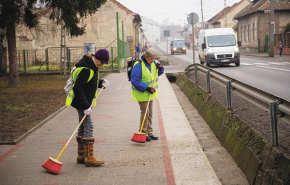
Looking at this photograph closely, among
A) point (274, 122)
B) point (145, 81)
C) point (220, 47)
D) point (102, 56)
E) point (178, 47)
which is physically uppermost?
point (178, 47)

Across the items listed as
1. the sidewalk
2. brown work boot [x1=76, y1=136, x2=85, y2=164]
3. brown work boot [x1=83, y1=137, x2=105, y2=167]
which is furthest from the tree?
brown work boot [x1=83, y1=137, x2=105, y2=167]

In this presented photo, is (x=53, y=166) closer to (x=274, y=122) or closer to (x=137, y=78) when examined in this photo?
(x=137, y=78)

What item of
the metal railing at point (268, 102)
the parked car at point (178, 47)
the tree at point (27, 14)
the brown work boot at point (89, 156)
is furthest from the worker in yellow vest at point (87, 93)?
the parked car at point (178, 47)

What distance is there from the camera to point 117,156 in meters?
6.75

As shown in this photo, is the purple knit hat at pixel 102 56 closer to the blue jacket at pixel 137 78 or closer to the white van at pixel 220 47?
the blue jacket at pixel 137 78

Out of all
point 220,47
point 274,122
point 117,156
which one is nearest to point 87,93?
point 117,156

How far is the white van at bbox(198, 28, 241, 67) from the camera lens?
26172 millimetres

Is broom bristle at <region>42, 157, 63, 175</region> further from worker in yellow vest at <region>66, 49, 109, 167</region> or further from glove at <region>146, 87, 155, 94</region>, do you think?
glove at <region>146, 87, 155, 94</region>

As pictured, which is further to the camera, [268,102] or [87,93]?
[87,93]

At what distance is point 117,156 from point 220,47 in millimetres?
20875

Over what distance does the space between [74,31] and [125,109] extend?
10.5 metres

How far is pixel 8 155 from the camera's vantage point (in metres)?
6.89

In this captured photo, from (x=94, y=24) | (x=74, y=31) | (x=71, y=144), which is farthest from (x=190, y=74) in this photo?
(x=94, y=24)

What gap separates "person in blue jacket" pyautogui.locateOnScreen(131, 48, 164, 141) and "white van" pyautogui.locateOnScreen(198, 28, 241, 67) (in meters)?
18.8
